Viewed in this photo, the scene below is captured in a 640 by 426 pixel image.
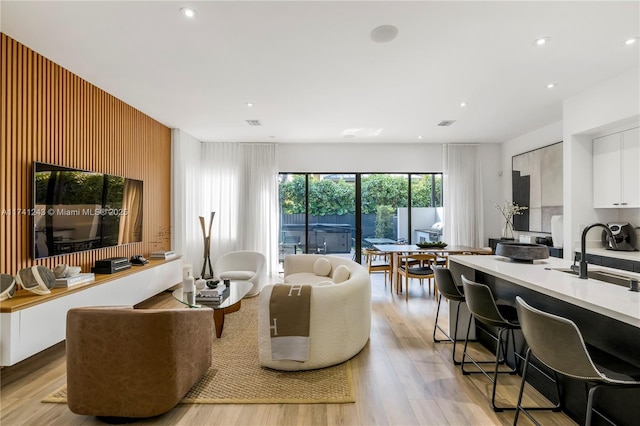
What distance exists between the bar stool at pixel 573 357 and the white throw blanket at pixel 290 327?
1.53 metres

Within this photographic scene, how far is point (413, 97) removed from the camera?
12.9ft

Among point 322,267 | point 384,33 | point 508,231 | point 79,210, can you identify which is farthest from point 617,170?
point 79,210

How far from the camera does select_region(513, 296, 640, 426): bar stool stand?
132 centimetres

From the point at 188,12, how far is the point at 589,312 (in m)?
3.35

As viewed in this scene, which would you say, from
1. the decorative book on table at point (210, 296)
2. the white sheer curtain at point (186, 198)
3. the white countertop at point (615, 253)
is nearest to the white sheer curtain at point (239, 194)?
the white sheer curtain at point (186, 198)

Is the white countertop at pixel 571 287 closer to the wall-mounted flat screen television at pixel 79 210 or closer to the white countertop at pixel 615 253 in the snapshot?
the white countertop at pixel 615 253

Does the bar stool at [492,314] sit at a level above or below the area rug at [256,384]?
above

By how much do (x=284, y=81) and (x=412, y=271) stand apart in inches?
125

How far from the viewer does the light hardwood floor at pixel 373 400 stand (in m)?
1.97

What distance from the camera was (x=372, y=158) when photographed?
259 inches

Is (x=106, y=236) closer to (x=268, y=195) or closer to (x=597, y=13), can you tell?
(x=268, y=195)

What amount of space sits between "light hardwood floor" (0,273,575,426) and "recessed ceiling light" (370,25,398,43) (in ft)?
9.06

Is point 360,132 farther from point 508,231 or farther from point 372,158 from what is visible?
point 508,231

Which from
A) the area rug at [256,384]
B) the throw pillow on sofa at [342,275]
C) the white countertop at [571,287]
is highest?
the white countertop at [571,287]
